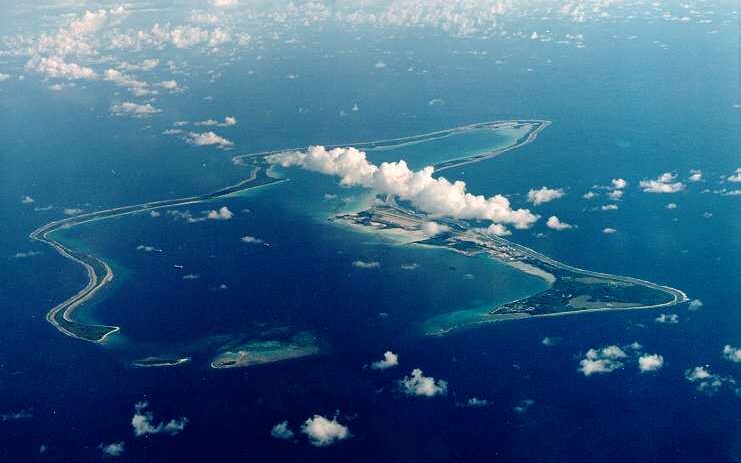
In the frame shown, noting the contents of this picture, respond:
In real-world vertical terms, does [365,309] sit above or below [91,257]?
below

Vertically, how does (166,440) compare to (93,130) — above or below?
below

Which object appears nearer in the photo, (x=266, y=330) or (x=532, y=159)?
(x=266, y=330)

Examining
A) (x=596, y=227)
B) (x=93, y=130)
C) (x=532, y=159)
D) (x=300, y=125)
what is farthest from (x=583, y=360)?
(x=93, y=130)

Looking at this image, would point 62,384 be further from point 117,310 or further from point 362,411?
point 362,411

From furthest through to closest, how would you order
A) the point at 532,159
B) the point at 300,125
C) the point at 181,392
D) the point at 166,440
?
the point at 300,125
the point at 532,159
the point at 181,392
the point at 166,440

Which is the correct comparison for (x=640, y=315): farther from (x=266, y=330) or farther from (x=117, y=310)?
(x=117, y=310)

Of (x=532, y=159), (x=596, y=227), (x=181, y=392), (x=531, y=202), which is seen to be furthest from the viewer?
(x=532, y=159)

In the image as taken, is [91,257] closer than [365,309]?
No

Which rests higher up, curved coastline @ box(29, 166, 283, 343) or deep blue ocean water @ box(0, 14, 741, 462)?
curved coastline @ box(29, 166, 283, 343)
